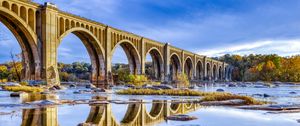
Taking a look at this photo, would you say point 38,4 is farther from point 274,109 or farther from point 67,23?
point 274,109

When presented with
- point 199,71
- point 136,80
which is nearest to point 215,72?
point 199,71

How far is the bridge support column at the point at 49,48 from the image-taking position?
37.1 metres

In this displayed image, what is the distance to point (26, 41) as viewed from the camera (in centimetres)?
3722

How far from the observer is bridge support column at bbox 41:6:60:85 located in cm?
3706

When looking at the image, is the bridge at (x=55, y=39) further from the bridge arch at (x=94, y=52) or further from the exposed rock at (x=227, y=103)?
the exposed rock at (x=227, y=103)

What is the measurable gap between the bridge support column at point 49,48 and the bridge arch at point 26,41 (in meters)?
0.80

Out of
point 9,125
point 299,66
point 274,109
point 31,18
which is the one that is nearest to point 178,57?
point 299,66

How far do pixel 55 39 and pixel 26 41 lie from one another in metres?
3.40

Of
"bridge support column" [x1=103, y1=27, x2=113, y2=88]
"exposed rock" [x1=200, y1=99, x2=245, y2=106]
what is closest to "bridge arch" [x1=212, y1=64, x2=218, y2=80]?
"bridge support column" [x1=103, y1=27, x2=113, y2=88]

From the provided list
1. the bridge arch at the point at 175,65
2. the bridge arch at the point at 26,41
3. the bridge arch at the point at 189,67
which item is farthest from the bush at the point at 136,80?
the bridge arch at the point at 189,67

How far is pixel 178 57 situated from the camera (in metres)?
91.9

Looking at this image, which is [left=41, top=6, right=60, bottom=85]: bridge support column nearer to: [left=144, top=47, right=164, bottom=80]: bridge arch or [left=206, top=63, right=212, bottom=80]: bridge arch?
[left=144, top=47, right=164, bottom=80]: bridge arch

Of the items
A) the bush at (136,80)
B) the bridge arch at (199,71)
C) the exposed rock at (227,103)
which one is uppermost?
the bridge arch at (199,71)

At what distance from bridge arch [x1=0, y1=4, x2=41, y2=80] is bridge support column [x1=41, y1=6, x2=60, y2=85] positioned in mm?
805
